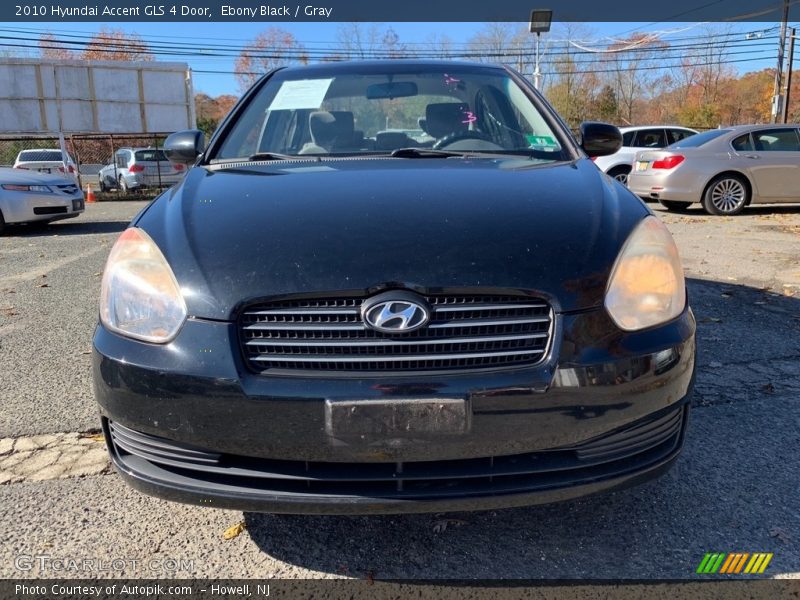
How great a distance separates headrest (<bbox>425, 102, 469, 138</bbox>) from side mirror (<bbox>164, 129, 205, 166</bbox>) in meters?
1.12

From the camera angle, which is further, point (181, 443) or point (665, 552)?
point (665, 552)

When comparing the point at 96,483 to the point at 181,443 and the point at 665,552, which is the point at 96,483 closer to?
the point at 181,443

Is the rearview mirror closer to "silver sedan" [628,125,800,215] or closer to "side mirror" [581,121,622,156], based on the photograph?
"side mirror" [581,121,622,156]

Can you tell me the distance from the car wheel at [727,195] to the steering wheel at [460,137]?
8861 millimetres

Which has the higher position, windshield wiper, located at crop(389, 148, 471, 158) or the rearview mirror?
the rearview mirror

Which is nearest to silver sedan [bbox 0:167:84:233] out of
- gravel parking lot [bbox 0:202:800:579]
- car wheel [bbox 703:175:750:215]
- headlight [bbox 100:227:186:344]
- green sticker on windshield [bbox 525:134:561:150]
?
gravel parking lot [bbox 0:202:800:579]

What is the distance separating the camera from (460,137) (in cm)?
300

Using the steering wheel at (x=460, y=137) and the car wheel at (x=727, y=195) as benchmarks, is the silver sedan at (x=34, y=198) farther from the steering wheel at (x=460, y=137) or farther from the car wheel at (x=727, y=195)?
the car wheel at (x=727, y=195)

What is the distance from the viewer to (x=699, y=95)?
46062mm

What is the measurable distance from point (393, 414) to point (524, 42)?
1314 inches

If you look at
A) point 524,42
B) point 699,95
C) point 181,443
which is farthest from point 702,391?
point 699,95

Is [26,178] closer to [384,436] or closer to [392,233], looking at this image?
[392,233]

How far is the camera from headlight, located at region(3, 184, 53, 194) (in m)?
A: 9.88
